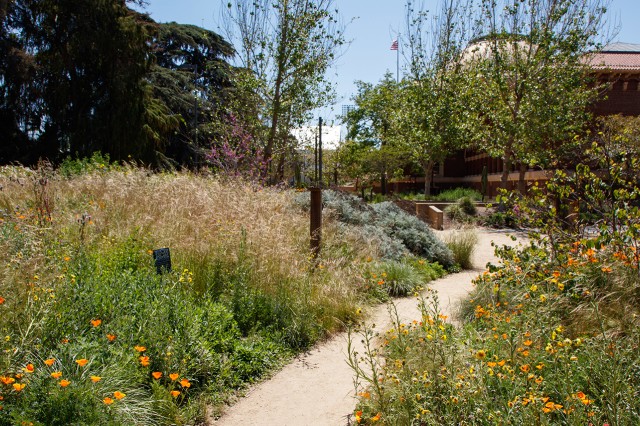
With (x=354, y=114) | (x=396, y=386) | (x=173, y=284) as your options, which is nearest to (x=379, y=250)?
(x=173, y=284)

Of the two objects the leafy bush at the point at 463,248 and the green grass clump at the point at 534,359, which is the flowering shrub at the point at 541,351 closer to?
the green grass clump at the point at 534,359

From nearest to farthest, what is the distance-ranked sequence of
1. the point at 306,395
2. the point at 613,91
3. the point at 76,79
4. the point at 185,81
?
1. the point at 306,395
2. the point at 76,79
3. the point at 185,81
4. the point at 613,91

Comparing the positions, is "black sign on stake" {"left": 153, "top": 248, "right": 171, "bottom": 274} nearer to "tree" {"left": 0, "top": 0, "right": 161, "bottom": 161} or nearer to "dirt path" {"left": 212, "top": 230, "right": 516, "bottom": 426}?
"dirt path" {"left": 212, "top": 230, "right": 516, "bottom": 426}

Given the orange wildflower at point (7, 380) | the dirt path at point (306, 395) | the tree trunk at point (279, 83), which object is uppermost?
the tree trunk at point (279, 83)

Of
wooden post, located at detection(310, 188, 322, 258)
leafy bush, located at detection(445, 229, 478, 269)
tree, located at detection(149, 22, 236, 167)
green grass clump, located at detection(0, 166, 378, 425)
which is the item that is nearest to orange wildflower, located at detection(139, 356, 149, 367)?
green grass clump, located at detection(0, 166, 378, 425)

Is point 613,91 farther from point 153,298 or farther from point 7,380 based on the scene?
point 7,380

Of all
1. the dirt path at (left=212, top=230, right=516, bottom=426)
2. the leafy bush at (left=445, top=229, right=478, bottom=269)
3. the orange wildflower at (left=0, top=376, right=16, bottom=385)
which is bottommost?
the dirt path at (left=212, top=230, right=516, bottom=426)

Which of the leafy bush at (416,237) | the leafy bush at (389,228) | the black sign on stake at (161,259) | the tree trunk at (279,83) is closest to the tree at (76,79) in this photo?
the tree trunk at (279,83)

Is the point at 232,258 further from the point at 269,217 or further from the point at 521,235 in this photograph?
the point at 521,235

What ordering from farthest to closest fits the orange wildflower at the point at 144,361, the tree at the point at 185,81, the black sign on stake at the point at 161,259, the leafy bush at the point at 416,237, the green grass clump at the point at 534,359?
the tree at the point at 185,81
the leafy bush at the point at 416,237
the black sign on stake at the point at 161,259
the orange wildflower at the point at 144,361
the green grass clump at the point at 534,359

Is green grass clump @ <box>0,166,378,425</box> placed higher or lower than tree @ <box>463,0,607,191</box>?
lower

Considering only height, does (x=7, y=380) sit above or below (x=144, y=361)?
above

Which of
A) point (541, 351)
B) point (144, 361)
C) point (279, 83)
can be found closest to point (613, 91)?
point (279, 83)

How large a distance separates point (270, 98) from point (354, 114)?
28.7 metres
